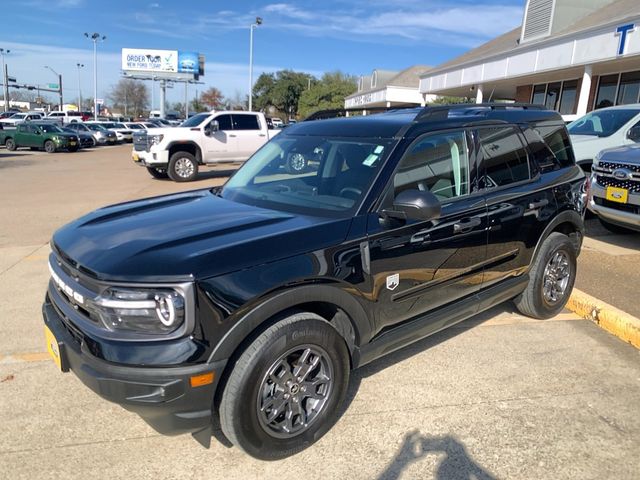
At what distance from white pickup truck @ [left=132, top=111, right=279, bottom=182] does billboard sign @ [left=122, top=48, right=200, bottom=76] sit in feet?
206

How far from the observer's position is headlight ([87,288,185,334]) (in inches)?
→ 86.9

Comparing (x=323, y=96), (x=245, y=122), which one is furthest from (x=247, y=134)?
(x=323, y=96)

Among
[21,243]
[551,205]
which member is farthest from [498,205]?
[21,243]

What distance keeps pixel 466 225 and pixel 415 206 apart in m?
0.77

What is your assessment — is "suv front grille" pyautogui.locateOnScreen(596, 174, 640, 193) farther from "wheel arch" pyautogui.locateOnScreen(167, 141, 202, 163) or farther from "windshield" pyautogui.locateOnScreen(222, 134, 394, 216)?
"wheel arch" pyautogui.locateOnScreen(167, 141, 202, 163)

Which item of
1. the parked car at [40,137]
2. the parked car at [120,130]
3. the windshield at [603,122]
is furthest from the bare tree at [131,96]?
the windshield at [603,122]

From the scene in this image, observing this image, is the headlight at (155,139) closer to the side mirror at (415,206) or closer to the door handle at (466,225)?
the door handle at (466,225)

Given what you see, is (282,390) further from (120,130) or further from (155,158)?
(120,130)

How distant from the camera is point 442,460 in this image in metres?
2.66

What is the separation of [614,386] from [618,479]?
1040 mm

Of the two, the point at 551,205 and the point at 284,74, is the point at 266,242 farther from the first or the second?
the point at 284,74

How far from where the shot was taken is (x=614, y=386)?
3402mm

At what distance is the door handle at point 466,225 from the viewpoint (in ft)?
10.9

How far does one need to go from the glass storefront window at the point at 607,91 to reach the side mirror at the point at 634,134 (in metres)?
9.78
